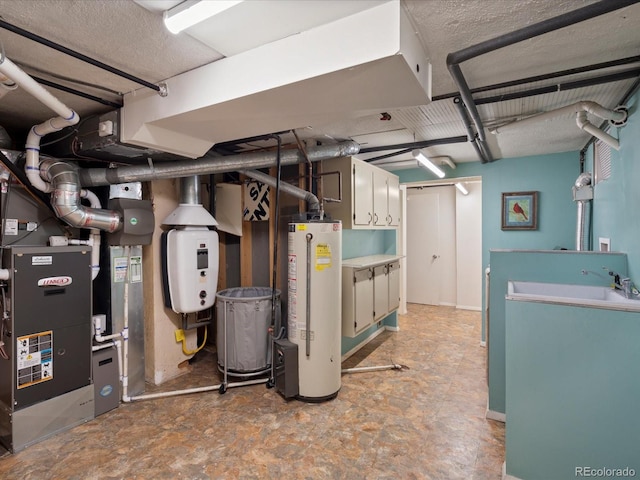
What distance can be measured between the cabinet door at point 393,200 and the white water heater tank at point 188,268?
92.5 inches

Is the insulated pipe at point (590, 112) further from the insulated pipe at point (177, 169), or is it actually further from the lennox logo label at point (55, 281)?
the lennox logo label at point (55, 281)

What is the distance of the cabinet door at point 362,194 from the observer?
3570 millimetres

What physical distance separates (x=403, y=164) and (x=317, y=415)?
352cm

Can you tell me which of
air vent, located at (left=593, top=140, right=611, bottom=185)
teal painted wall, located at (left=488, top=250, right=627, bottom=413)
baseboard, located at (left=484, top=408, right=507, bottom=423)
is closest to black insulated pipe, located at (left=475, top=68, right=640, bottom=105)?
air vent, located at (left=593, top=140, right=611, bottom=185)

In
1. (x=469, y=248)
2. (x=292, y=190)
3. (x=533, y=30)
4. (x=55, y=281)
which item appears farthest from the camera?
(x=469, y=248)

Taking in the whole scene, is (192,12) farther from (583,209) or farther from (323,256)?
(583,209)

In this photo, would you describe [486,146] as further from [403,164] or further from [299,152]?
[299,152]

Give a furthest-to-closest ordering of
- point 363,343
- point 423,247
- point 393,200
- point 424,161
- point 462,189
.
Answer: point 423,247 < point 462,189 < point 393,200 < point 363,343 < point 424,161

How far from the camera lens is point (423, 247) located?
6820 millimetres

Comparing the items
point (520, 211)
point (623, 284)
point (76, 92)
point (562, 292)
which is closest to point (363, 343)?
point (562, 292)

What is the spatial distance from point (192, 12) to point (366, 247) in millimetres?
3636

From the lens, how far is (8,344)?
2373 millimetres

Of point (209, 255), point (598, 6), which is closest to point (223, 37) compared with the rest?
point (598, 6)

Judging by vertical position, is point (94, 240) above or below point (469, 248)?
above
